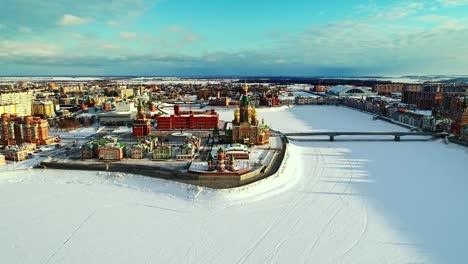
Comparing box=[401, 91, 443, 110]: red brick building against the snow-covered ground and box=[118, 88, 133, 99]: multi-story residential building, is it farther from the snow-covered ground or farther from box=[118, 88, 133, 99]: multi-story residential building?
box=[118, 88, 133, 99]: multi-story residential building

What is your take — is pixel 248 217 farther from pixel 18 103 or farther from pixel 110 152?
pixel 18 103

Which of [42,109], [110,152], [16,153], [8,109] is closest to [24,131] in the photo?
[16,153]

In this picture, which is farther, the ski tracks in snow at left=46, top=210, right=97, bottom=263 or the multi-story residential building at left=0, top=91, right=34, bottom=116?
the multi-story residential building at left=0, top=91, right=34, bottom=116

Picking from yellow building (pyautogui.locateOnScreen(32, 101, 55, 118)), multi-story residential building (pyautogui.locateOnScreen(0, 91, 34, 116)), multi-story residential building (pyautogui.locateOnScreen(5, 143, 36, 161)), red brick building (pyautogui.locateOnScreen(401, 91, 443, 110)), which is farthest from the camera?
red brick building (pyautogui.locateOnScreen(401, 91, 443, 110))

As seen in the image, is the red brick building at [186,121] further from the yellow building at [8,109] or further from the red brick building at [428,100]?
the red brick building at [428,100]

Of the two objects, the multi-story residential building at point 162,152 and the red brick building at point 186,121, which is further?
the red brick building at point 186,121

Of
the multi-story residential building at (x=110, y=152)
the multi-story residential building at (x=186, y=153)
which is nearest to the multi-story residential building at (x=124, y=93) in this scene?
the multi-story residential building at (x=110, y=152)

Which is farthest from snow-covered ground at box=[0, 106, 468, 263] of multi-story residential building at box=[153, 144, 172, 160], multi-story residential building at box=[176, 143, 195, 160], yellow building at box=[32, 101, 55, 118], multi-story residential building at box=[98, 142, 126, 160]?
yellow building at box=[32, 101, 55, 118]
